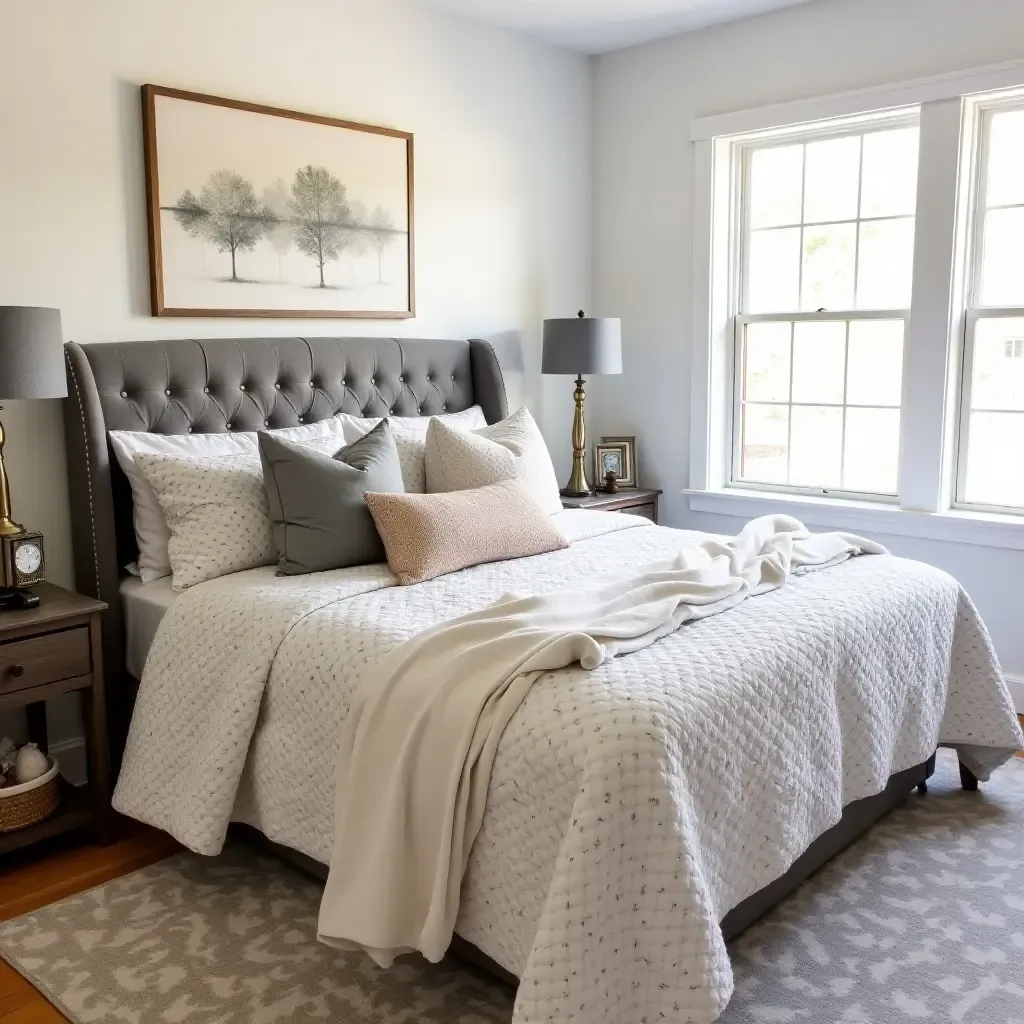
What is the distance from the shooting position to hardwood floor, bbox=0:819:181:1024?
98.0 inches

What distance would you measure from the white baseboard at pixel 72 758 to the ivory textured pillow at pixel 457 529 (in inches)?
49.2

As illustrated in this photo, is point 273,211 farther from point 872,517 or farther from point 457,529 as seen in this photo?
point 872,517

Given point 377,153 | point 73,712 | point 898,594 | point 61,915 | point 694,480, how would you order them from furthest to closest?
point 694,480, point 377,153, point 73,712, point 898,594, point 61,915

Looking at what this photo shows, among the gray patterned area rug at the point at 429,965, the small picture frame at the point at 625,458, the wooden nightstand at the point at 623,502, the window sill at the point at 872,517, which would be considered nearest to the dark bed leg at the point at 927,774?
the gray patterned area rug at the point at 429,965

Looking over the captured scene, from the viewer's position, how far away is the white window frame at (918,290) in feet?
11.8

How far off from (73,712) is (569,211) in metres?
2.99

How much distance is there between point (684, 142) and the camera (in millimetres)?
4316

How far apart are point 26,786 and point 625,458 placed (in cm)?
280

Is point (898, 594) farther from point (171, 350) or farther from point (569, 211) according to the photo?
point (569, 211)

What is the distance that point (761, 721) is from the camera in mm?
2041

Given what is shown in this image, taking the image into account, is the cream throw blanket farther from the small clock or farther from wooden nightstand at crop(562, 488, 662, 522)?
wooden nightstand at crop(562, 488, 662, 522)

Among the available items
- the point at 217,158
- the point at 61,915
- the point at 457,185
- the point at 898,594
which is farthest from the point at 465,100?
the point at 61,915

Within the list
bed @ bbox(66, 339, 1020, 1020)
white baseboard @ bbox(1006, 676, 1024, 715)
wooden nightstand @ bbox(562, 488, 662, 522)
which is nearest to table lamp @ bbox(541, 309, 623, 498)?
wooden nightstand @ bbox(562, 488, 662, 522)

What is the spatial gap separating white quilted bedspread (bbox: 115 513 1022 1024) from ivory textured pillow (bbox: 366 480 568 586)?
0.20 feet
